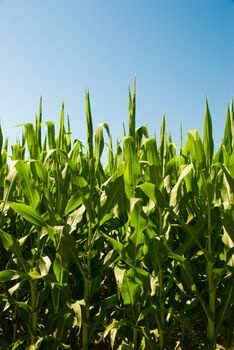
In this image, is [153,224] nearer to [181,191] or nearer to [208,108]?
[181,191]

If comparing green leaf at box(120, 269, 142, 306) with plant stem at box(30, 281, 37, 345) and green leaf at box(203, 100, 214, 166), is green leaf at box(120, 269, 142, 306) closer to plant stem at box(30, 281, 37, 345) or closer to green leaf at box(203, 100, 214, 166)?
plant stem at box(30, 281, 37, 345)

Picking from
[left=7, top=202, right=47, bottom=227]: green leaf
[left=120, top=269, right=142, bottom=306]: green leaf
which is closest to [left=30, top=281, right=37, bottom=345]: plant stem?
[left=7, top=202, right=47, bottom=227]: green leaf

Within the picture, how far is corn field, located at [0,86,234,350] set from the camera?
1.68 metres

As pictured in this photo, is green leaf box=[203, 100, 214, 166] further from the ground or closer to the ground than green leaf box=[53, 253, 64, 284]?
further from the ground

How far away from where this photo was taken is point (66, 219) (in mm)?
1963

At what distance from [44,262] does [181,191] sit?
0.73 meters

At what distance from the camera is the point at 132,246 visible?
1691mm

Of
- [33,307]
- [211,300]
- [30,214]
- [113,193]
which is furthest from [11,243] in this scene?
[211,300]

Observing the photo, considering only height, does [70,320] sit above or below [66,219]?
below

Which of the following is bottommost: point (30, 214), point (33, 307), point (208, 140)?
point (33, 307)

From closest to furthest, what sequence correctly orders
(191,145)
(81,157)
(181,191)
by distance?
1. (191,145)
2. (181,191)
3. (81,157)

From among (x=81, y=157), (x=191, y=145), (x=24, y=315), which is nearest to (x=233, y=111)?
(x=191, y=145)

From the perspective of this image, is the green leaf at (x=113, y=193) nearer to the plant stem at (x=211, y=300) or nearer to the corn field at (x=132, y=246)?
the corn field at (x=132, y=246)

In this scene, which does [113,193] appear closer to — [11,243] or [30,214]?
[30,214]
